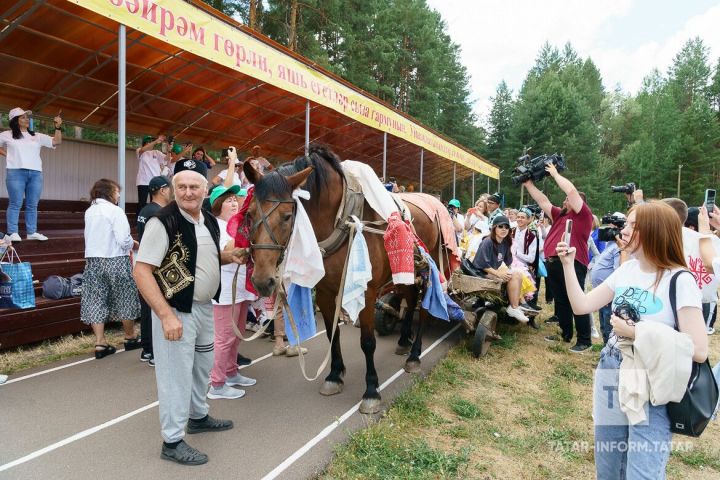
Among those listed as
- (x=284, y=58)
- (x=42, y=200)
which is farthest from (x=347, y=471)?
(x=42, y=200)

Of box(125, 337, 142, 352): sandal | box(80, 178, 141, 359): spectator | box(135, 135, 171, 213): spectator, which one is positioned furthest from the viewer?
box(135, 135, 171, 213): spectator

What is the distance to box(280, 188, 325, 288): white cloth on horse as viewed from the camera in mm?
2936

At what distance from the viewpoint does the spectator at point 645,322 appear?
1.75m

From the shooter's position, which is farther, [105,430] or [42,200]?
[42,200]

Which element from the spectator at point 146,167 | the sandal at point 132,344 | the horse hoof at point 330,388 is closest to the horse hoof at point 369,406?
the horse hoof at point 330,388

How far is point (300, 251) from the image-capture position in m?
2.96

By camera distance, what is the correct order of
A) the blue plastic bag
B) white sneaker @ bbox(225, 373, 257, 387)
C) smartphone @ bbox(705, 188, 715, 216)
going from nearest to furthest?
1. smartphone @ bbox(705, 188, 715, 216)
2. white sneaker @ bbox(225, 373, 257, 387)
3. the blue plastic bag

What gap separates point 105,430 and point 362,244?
7.75 feet

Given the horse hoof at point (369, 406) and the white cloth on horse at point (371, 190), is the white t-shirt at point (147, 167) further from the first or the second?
the horse hoof at point (369, 406)

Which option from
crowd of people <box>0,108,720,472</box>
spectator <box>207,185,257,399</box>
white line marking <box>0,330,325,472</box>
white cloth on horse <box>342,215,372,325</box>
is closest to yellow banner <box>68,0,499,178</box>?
crowd of people <box>0,108,720,472</box>

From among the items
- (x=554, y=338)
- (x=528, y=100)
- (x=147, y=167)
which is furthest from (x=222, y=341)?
(x=528, y=100)

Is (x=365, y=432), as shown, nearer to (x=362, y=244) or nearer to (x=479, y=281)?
(x=362, y=244)

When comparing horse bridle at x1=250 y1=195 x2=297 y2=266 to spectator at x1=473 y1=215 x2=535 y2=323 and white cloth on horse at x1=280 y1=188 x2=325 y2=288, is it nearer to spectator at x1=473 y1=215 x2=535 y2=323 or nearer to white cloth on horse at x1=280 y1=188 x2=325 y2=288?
white cloth on horse at x1=280 y1=188 x2=325 y2=288

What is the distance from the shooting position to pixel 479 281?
5.16 metres
